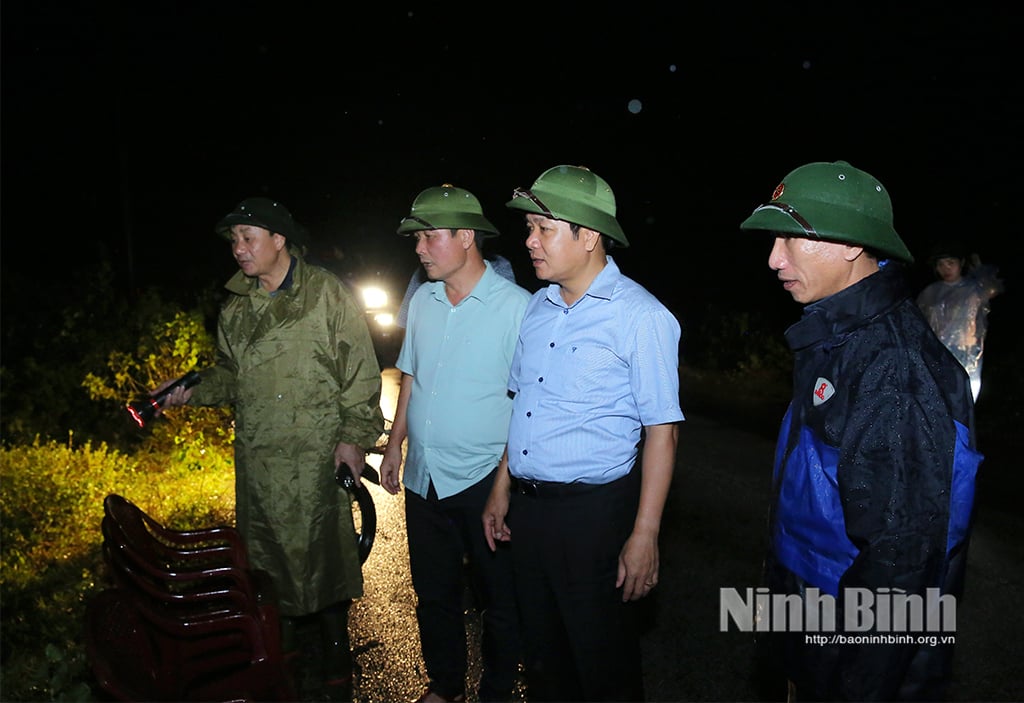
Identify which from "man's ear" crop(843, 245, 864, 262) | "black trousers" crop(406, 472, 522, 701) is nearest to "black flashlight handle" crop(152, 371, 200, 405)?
"black trousers" crop(406, 472, 522, 701)

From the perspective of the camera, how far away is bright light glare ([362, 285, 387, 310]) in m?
13.1

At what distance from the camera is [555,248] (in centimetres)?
292

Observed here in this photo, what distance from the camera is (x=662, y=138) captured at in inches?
741

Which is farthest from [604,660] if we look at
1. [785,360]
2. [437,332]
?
[785,360]

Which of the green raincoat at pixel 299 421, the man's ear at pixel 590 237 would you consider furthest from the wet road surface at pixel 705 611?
the man's ear at pixel 590 237

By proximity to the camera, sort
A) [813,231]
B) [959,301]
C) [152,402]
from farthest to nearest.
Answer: [959,301], [152,402], [813,231]

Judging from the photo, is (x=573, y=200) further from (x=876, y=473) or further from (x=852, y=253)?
(x=876, y=473)

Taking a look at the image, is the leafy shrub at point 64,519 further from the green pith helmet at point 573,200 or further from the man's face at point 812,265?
the man's face at point 812,265

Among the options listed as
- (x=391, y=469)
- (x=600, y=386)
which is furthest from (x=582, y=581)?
(x=391, y=469)

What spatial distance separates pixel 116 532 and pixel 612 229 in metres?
2.08

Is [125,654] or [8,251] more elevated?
[8,251]

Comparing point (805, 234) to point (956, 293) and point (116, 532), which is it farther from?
point (956, 293)

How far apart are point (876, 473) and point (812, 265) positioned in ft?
2.07

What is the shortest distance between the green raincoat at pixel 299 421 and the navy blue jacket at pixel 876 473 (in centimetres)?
208
